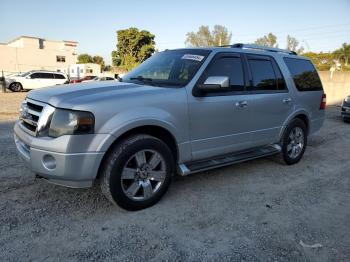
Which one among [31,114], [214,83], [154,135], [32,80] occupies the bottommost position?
[154,135]

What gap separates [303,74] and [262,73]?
1.30 metres

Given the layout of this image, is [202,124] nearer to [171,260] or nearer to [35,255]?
[171,260]

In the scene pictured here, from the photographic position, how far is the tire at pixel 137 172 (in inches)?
131

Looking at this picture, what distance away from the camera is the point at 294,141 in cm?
557

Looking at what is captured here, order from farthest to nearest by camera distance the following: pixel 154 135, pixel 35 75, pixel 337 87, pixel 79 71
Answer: pixel 79 71
pixel 35 75
pixel 337 87
pixel 154 135

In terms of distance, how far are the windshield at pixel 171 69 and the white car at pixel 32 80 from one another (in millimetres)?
20950

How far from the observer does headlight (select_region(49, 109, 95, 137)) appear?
3.08 meters

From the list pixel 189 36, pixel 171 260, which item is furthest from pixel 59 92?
pixel 189 36

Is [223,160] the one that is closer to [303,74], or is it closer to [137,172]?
[137,172]

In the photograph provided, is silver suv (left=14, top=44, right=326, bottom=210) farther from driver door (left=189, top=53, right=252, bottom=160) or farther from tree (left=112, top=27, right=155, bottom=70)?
tree (left=112, top=27, right=155, bottom=70)

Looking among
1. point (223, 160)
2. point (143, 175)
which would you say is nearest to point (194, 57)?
point (223, 160)

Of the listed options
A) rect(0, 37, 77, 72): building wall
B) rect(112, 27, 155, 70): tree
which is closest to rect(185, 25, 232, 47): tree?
rect(112, 27, 155, 70): tree

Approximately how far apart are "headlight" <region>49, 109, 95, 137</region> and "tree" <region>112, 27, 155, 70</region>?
1769 inches

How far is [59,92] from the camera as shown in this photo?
3.48 m
